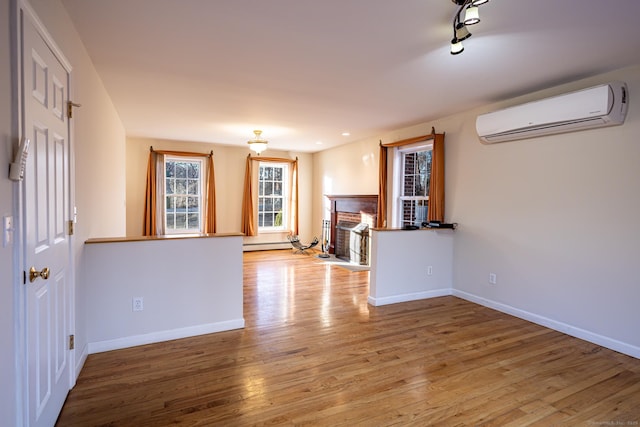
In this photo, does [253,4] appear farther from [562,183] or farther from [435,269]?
[435,269]

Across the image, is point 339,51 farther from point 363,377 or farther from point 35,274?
point 363,377

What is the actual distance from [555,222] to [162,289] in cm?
393

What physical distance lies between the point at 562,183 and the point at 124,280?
426 centimetres

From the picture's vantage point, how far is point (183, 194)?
737cm

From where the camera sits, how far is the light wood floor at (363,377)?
2.00 metres

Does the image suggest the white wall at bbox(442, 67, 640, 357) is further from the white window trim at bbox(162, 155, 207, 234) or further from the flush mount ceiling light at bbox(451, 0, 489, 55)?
the white window trim at bbox(162, 155, 207, 234)

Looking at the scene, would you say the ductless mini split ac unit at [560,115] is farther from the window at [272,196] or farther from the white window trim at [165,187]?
the white window trim at [165,187]

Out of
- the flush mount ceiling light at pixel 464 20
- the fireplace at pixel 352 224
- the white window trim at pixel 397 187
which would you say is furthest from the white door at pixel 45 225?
the fireplace at pixel 352 224

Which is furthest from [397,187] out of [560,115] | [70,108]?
[70,108]

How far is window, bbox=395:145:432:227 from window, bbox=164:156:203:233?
4.51 meters

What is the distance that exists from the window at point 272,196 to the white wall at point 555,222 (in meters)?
4.59

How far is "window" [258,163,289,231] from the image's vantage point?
817cm

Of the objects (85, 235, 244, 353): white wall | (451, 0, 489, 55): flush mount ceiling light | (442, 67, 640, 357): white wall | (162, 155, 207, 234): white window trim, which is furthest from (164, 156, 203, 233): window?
(451, 0, 489, 55): flush mount ceiling light

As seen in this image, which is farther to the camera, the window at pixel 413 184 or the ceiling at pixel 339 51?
the window at pixel 413 184
